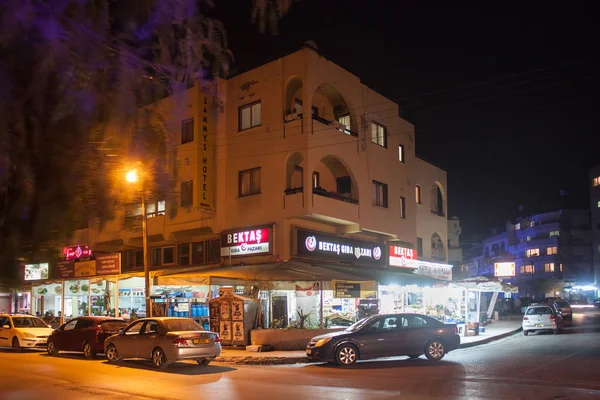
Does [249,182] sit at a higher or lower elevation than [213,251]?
higher

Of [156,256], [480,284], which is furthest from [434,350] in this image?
[156,256]

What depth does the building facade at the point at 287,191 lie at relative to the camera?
2583 centimetres

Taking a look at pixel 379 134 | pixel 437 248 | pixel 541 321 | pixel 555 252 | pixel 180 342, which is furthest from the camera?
pixel 555 252

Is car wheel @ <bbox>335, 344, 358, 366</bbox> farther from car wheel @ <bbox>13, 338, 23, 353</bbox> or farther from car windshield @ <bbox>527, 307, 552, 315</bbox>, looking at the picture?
car windshield @ <bbox>527, 307, 552, 315</bbox>

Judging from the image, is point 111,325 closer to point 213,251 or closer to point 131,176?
point 213,251

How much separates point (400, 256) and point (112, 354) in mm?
17897

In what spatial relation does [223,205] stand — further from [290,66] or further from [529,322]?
[529,322]

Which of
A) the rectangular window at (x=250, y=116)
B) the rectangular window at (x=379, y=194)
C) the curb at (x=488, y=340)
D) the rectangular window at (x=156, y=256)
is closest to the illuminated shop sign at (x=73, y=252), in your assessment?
the rectangular window at (x=156, y=256)

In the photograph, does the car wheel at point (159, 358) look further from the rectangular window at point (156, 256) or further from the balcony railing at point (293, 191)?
the rectangular window at point (156, 256)

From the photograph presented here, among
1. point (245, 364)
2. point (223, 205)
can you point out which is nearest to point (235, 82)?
point (223, 205)

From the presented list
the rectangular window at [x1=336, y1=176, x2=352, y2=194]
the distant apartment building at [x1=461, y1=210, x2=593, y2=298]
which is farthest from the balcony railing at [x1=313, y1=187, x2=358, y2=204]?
the distant apartment building at [x1=461, y1=210, x2=593, y2=298]

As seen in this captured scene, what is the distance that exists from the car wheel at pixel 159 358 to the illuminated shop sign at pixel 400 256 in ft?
56.8

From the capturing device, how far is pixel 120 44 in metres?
→ 4.62

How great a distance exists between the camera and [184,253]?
31.1 metres
